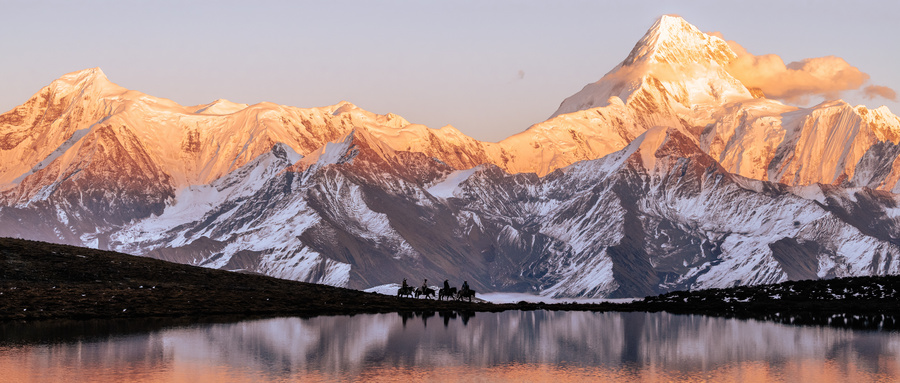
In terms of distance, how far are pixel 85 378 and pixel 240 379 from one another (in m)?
10.7

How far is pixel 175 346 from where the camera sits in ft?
332

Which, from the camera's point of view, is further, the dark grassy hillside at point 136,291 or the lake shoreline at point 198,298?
the lake shoreline at point 198,298

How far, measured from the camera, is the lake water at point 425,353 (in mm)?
88250

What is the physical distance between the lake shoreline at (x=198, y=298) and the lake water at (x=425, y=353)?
1026 cm

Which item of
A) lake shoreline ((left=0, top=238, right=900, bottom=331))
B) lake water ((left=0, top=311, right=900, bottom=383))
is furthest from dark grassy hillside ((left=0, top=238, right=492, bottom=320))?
lake water ((left=0, top=311, right=900, bottom=383))

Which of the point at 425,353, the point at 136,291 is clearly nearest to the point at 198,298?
the point at 136,291

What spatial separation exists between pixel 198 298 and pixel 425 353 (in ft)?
177

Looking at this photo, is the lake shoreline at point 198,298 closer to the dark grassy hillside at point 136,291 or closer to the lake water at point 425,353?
the dark grassy hillside at point 136,291

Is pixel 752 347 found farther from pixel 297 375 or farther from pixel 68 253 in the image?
pixel 68 253

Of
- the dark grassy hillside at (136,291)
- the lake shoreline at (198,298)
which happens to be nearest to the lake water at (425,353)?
the dark grassy hillside at (136,291)

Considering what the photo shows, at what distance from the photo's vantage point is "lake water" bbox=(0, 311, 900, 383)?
88250 mm

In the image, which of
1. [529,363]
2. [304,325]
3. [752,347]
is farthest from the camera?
[304,325]

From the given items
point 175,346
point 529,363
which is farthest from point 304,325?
point 529,363

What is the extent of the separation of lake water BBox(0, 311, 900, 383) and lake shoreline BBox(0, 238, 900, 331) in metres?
10.3
